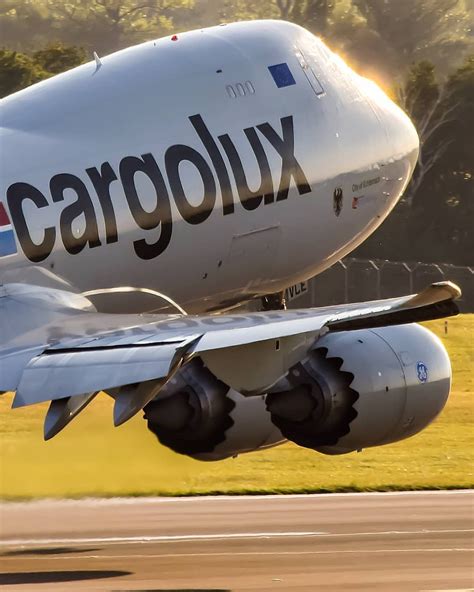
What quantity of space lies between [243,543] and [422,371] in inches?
131

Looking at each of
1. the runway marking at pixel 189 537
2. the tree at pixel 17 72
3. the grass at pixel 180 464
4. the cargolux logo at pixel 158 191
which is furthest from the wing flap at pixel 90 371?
the tree at pixel 17 72

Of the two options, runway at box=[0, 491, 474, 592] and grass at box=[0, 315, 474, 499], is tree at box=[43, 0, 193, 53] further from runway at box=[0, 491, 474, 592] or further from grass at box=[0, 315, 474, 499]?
runway at box=[0, 491, 474, 592]

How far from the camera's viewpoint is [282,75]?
101 feet

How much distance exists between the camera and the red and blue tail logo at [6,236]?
2403 centimetres

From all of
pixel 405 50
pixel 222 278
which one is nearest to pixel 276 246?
pixel 222 278

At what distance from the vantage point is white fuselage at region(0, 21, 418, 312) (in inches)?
1003

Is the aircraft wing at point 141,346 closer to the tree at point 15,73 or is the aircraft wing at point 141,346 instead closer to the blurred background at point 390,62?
the blurred background at point 390,62

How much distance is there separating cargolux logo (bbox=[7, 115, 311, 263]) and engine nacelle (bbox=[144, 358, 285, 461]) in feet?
6.67

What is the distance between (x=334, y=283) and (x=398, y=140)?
167 feet

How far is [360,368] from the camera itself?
2595cm

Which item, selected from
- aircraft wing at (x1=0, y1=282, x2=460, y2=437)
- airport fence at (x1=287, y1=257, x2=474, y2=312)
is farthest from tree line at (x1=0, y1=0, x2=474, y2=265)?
aircraft wing at (x1=0, y1=282, x2=460, y2=437)

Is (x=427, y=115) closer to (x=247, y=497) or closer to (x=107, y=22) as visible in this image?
(x=107, y=22)

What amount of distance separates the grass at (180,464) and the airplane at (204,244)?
76 centimetres

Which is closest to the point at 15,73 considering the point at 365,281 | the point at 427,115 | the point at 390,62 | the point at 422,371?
the point at 365,281
